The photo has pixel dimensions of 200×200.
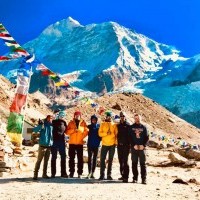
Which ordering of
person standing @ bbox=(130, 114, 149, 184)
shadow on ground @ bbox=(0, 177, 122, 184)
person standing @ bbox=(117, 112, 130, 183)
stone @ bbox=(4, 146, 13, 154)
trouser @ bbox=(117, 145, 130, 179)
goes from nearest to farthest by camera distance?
1. shadow on ground @ bbox=(0, 177, 122, 184)
2. person standing @ bbox=(130, 114, 149, 184)
3. trouser @ bbox=(117, 145, 130, 179)
4. person standing @ bbox=(117, 112, 130, 183)
5. stone @ bbox=(4, 146, 13, 154)

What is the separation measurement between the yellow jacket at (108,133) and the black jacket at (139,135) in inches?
28.4

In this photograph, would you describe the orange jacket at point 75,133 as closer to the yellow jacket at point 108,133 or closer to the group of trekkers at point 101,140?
the group of trekkers at point 101,140

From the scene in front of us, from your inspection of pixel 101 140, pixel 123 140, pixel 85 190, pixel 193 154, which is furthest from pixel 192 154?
pixel 85 190

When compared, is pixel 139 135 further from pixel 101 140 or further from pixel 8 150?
pixel 8 150

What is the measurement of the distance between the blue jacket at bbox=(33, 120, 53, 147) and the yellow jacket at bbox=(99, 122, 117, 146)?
1621 millimetres

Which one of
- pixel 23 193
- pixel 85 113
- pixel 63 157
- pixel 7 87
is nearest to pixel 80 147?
pixel 63 157

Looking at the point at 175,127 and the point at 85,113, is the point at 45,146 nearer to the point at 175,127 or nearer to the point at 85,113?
the point at 85,113

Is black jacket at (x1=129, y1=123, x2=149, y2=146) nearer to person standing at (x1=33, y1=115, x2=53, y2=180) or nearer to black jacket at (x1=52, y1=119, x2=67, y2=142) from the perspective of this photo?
black jacket at (x1=52, y1=119, x2=67, y2=142)

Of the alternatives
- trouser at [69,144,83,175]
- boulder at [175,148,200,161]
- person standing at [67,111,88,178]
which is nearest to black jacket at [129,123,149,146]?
person standing at [67,111,88,178]

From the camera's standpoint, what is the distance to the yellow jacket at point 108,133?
15383 mm

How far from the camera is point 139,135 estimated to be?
14945 mm

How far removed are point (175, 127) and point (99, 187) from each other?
64.5 metres

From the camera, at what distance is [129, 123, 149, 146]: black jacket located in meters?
14.9

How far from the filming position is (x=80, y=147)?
16.0 m
